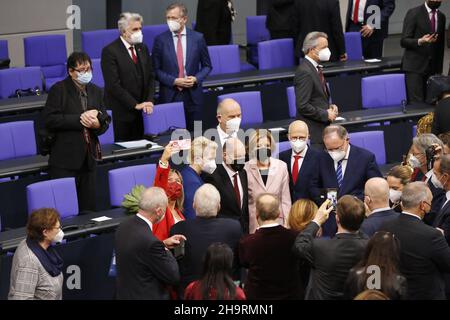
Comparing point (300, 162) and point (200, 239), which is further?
point (300, 162)

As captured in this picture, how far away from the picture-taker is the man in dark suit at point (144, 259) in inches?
261

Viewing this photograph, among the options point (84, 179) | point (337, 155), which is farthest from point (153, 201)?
point (84, 179)

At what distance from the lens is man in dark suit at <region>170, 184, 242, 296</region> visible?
22.5 feet

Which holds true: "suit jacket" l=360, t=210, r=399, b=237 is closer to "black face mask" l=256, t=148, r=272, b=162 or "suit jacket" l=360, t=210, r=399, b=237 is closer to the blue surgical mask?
"black face mask" l=256, t=148, r=272, b=162

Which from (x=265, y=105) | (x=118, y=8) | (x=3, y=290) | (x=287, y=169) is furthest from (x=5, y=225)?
(x=118, y=8)

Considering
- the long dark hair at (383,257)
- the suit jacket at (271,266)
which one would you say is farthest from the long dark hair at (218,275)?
the long dark hair at (383,257)

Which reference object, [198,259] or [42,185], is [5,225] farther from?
[198,259]

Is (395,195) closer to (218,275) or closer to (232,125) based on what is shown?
(232,125)

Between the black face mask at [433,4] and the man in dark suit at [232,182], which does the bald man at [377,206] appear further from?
the black face mask at [433,4]

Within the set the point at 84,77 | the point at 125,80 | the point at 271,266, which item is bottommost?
the point at 271,266

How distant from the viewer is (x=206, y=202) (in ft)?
22.6

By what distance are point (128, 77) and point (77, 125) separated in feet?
4.85

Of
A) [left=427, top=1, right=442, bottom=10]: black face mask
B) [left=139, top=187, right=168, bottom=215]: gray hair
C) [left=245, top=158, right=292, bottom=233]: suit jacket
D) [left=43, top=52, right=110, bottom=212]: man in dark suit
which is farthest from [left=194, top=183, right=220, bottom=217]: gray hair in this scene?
[left=427, top=1, right=442, bottom=10]: black face mask

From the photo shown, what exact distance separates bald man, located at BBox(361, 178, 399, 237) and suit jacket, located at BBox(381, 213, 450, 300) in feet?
0.81
